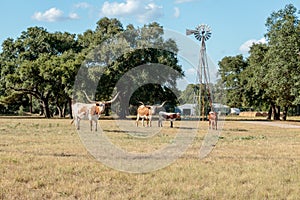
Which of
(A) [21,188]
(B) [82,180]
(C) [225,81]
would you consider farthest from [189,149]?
(C) [225,81]

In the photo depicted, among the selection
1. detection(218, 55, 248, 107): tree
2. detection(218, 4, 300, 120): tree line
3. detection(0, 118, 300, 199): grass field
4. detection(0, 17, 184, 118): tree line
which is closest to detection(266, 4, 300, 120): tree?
detection(218, 4, 300, 120): tree line

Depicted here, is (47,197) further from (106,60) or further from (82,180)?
(106,60)

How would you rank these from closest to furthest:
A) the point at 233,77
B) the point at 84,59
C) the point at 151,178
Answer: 1. the point at 151,178
2. the point at 84,59
3. the point at 233,77

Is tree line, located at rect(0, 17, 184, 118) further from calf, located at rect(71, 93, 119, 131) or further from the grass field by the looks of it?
the grass field

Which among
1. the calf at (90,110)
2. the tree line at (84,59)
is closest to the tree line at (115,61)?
the tree line at (84,59)

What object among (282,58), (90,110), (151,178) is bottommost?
(151,178)

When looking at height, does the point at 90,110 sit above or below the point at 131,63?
below

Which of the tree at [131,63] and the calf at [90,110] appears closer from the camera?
the calf at [90,110]

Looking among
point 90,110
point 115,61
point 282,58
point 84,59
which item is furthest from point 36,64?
point 90,110

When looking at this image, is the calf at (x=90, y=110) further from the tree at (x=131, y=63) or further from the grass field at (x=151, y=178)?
the tree at (x=131, y=63)

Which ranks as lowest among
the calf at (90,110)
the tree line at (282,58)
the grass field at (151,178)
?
the grass field at (151,178)

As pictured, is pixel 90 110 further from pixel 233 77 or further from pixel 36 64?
pixel 233 77

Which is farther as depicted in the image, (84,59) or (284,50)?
(84,59)

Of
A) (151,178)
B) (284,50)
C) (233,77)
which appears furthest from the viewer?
(233,77)
